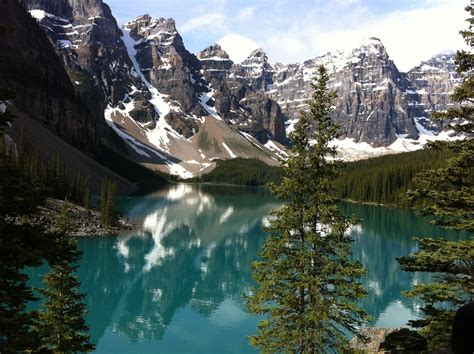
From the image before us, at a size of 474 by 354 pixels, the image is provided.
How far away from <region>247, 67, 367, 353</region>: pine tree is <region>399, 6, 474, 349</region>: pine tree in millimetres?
2998

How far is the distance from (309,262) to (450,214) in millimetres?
5449

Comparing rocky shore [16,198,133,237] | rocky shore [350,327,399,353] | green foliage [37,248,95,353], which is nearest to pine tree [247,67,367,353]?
green foliage [37,248,95,353]

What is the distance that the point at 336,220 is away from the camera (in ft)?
53.0

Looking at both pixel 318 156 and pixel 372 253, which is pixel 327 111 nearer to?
pixel 318 156

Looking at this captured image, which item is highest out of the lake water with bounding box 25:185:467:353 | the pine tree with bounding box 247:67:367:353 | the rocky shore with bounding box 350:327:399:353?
the pine tree with bounding box 247:67:367:353

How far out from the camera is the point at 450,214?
12.4 meters

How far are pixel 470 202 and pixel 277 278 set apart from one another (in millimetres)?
7212

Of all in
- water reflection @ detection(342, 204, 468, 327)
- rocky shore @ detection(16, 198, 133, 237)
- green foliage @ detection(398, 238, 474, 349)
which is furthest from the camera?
rocky shore @ detection(16, 198, 133, 237)

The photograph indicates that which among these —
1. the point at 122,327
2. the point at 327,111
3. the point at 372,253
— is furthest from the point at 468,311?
the point at 372,253

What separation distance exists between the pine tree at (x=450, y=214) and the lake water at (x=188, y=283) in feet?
68.2

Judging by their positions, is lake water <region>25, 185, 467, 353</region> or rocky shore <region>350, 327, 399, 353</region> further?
lake water <region>25, 185, 467, 353</region>

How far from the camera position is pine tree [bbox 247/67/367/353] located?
51.2ft

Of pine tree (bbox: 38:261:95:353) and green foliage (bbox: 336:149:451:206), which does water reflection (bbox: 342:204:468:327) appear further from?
green foliage (bbox: 336:149:451:206)

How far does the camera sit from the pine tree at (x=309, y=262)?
51.2 feet
